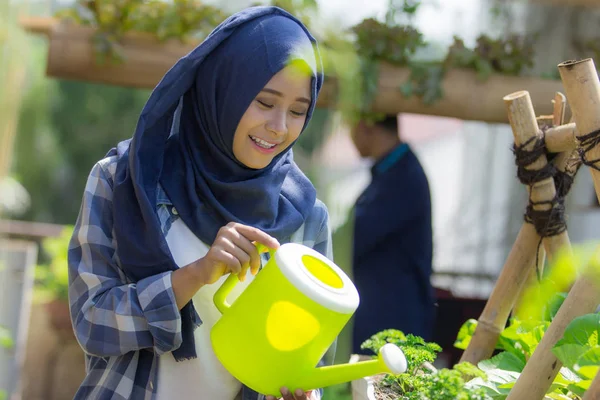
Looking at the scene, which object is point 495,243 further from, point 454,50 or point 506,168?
point 454,50

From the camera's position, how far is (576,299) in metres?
1.30

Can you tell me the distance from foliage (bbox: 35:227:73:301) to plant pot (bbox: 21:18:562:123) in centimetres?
149

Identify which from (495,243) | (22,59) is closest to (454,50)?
(495,243)

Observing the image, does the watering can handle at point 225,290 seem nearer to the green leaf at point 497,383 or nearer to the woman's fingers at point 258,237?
the woman's fingers at point 258,237

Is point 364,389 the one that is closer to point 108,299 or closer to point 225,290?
point 225,290

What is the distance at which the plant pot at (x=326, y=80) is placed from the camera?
9.49 ft

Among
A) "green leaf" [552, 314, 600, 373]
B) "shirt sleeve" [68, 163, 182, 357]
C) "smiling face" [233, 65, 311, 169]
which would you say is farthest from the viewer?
"smiling face" [233, 65, 311, 169]

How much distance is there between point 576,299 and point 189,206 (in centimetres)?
68

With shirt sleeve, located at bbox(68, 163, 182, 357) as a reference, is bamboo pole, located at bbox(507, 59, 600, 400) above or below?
above

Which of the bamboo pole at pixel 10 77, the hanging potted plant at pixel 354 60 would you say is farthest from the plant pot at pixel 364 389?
the hanging potted plant at pixel 354 60

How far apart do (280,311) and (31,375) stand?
3.64m

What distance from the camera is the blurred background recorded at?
98.4 inches

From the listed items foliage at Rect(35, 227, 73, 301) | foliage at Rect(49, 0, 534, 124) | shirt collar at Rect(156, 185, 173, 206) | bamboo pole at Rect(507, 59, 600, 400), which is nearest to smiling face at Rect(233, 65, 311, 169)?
shirt collar at Rect(156, 185, 173, 206)

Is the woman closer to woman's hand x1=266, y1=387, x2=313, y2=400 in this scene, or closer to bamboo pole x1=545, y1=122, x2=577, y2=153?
woman's hand x1=266, y1=387, x2=313, y2=400
